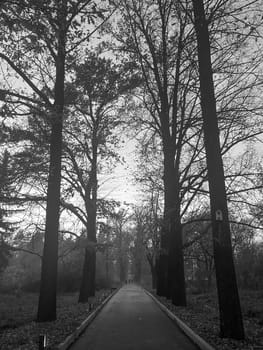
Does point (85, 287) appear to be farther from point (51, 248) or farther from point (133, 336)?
point (133, 336)

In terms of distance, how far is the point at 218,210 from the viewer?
884 centimetres

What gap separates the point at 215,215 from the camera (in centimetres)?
884

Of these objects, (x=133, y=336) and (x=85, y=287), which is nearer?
(x=133, y=336)

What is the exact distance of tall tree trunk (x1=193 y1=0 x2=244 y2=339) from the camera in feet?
27.0

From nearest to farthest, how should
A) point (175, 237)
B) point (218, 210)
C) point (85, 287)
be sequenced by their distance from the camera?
point (218, 210), point (175, 237), point (85, 287)

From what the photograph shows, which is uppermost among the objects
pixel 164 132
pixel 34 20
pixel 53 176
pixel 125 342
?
pixel 164 132

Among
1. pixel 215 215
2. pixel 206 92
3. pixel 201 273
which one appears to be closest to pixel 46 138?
pixel 206 92

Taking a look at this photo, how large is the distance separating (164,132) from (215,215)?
34.0 ft

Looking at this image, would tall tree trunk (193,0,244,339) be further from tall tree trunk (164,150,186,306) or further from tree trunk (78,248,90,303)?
tree trunk (78,248,90,303)

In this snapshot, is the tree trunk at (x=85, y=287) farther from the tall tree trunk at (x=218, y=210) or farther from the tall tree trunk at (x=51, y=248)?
the tall tree trunk at (x=218, y=210)

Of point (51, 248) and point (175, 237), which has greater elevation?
point (175, 237)

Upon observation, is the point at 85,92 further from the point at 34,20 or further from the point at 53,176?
the point at 34,20

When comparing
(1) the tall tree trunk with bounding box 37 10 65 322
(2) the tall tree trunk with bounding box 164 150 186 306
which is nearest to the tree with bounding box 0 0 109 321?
(1) the tall tree trunk with bounding box 37 10 65 322

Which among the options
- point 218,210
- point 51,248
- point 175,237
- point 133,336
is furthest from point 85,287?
point 218,210
